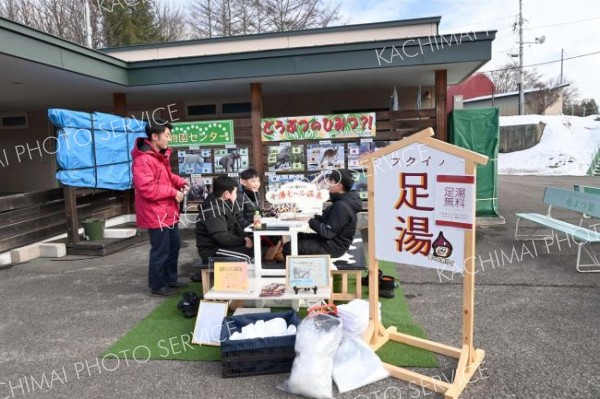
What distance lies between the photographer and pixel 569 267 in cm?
530

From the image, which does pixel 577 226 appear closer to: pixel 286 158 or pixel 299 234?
pixel 299 234

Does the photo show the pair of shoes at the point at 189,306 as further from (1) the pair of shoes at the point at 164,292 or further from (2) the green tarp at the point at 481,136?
(2) the green tarp at the point at 481,136

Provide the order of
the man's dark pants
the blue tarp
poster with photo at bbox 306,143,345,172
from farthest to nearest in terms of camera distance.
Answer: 1. poster with photo at bbox 306,143,345,172
2. the blue tarp
3. the man's dark pants

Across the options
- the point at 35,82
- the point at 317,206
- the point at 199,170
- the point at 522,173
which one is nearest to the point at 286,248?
the point at 317,206

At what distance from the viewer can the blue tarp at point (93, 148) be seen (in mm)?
6211

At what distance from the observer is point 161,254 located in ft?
15.2

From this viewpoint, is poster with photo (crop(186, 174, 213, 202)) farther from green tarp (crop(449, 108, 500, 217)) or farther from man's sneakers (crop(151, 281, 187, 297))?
green tarp (crop(449, 108, 500, 217))

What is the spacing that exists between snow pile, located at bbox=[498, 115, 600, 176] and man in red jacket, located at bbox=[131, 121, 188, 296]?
20258 mm

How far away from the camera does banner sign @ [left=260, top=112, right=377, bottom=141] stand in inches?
303

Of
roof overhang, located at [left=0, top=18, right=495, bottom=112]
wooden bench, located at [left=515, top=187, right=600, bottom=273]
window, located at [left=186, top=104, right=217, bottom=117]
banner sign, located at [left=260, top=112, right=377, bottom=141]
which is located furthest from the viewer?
window, located at [left=186, top=104, right=217, bottom=117]

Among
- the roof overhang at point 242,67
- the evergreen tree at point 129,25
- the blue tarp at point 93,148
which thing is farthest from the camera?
the evergreen tree at point 129,25

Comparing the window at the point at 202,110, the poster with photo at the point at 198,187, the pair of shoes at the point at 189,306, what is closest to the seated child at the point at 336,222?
the pair of shoes at the point at 189,306

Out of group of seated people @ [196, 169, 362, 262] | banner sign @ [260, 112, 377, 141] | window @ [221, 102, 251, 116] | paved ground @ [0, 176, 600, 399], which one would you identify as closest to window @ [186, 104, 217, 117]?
window @ [221, 102, 251, 116]

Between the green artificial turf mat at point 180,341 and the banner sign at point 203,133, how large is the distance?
4.36 meters
